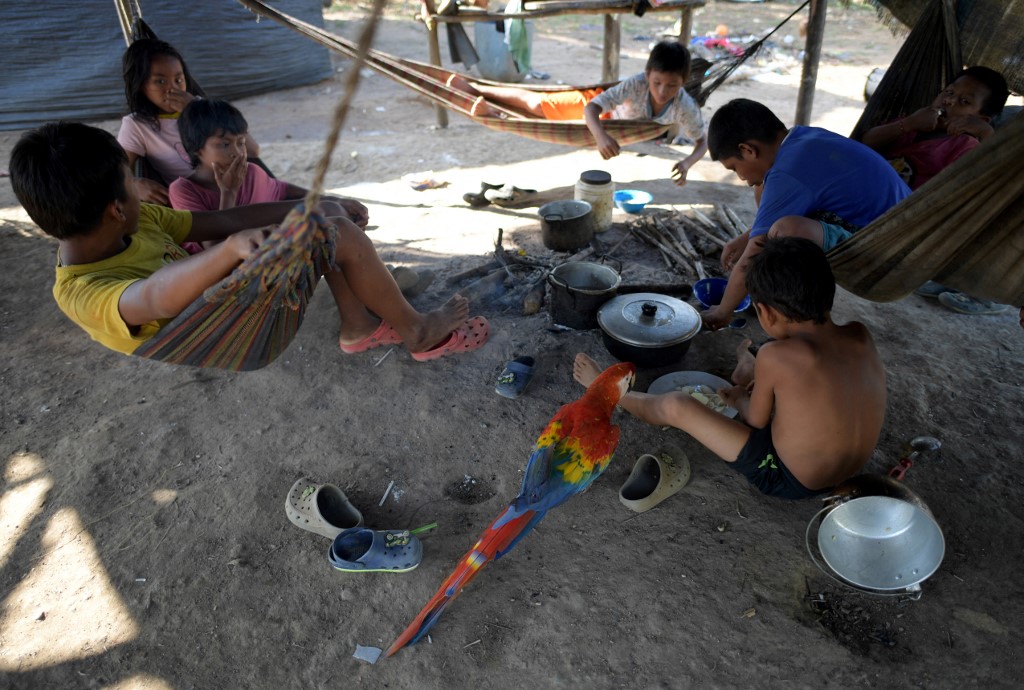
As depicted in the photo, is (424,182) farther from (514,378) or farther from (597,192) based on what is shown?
(514,378)

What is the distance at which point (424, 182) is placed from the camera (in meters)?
4.29

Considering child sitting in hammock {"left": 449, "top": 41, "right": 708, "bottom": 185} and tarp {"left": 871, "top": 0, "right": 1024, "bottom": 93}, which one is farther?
child sitting in hammock {"left": 449, "top": 41, "right": 708, "bottom": 185}

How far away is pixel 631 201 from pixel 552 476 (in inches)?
93.1

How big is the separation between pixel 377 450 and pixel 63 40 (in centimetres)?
636

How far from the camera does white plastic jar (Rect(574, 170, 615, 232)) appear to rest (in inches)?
129

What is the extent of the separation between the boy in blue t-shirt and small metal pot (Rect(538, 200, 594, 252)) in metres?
1.01

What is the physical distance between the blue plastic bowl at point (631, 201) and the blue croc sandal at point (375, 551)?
2548 millimetres

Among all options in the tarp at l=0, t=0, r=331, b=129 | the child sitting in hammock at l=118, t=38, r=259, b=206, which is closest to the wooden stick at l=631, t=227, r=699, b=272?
the child sitting in hammock at l=118, t=38, r=259, b=206

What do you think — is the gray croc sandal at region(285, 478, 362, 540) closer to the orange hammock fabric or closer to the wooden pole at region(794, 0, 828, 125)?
the orange hammock fabric

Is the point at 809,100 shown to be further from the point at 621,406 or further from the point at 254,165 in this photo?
the point at 254,165

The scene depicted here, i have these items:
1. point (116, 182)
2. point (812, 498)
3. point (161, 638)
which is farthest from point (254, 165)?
point (812, 498)

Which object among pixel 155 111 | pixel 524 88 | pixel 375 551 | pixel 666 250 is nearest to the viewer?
pixel 375 551

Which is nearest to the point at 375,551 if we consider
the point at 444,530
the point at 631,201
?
the point at 444,530

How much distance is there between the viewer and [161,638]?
1.57m
